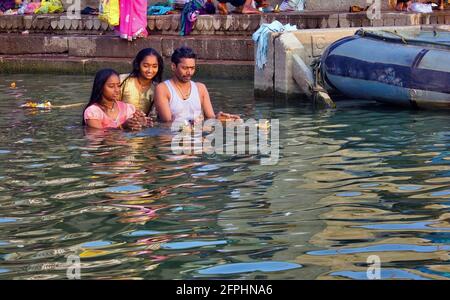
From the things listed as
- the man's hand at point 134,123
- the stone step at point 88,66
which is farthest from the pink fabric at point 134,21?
the man's hand at point 134,123

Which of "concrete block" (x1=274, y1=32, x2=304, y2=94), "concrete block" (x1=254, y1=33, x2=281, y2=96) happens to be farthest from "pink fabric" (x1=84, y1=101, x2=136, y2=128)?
"concrete block" (x1=254, y1=33, x2=281, y2=96)

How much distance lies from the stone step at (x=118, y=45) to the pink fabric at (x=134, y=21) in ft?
0.46

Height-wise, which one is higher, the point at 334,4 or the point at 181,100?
the point at 334,4

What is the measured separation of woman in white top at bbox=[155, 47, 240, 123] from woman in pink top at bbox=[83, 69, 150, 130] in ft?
0.87

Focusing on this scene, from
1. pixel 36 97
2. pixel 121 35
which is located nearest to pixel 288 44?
pixel 36 97

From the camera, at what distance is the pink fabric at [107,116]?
31.7 ft

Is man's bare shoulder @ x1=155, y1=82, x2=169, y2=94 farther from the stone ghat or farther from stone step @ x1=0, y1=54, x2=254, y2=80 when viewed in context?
the stone ghat

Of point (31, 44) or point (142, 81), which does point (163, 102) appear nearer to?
point (142, 81)

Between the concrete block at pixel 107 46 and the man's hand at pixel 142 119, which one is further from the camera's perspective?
the concrete block at pixel 107 46

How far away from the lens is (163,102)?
9.87 meters

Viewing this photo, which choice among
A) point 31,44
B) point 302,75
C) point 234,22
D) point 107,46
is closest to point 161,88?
point 302,75

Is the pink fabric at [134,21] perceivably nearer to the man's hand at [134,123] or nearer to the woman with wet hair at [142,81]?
the woman with wet hair at [142,81]

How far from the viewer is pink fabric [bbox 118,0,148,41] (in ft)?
52.4

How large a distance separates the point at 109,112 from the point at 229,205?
355 centimetres
